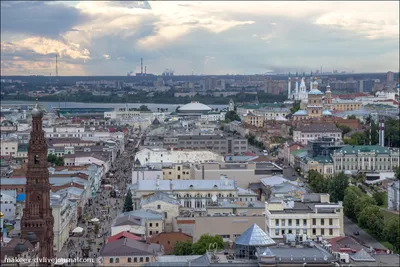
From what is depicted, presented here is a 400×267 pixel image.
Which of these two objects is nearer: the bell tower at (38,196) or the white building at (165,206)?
the bell tower at (38,196)

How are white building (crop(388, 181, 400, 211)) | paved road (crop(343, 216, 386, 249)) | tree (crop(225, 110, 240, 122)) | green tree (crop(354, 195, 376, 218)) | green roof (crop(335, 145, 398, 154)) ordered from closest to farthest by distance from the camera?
paved road (crop(343, 216, 386, 249)) → green tree (crop(354, 195, 376, 218)) → white building (crop(388, 181, 400, 211)) → green roof (crop(335, 145, 398, 154)) → tree (crop(225, 110, 240, 122))

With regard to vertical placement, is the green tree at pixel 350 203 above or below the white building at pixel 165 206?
below

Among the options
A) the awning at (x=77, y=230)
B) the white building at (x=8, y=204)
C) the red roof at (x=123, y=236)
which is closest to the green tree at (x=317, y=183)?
the awning at (x=77, y=230)

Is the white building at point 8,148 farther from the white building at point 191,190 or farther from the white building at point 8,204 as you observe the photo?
the white building at point 191,190

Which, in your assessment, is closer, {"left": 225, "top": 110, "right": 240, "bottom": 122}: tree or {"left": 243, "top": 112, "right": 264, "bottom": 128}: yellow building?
{"left": 243, "top": 112, "right": 264, "bottom": 128}: yellow building

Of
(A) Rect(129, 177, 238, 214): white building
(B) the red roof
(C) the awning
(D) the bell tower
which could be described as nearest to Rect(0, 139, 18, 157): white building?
(A) Rect(129, 177, 238, 214): white building

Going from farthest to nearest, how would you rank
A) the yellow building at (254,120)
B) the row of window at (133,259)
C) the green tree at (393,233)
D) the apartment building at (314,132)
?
the yellow building at (254,120)
the apartment building at (314,132)
the green tree at (393,233)
the row of window at (133,259)

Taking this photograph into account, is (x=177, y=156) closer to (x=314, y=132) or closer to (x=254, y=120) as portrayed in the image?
(x=314, y=132)

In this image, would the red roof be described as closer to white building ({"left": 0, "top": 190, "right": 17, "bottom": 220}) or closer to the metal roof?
the metal roof
